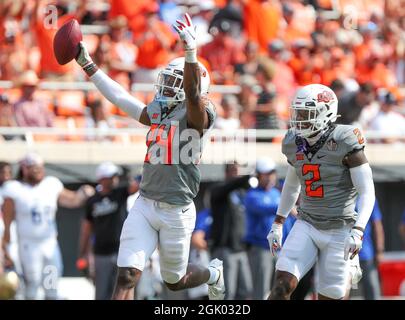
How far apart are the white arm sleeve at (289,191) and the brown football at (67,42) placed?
1839 mm

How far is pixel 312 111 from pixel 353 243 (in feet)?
3.49

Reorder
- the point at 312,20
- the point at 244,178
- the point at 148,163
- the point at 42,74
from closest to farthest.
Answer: the point at 148,163, the point at 244,178, the point at 42,74, the point at 312,20

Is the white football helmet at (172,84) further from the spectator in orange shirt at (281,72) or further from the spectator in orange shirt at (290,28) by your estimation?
the spectator in orange shirt at (290,28)

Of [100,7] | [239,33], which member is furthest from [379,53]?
[100,7]

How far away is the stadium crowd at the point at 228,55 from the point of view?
1454cm

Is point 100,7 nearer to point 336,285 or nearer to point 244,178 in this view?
point 244,178

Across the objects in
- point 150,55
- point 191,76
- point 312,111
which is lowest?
point 312,111

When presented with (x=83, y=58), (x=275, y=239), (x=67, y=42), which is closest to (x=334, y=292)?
(x=275, y=239)

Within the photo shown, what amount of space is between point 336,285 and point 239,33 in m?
7.84

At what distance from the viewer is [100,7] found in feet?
54.7

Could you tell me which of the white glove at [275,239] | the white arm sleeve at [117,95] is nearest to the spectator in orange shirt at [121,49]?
the white arm sleeve at [117,95]

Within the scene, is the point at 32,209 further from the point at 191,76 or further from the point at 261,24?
the point at 261,24

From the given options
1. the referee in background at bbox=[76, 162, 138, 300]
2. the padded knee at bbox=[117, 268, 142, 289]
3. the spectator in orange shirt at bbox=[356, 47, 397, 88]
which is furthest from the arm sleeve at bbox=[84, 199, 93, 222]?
the spectator in orange shirt at bbox=[356, 47, 397, 88]

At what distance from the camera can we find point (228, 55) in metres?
16.0
